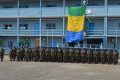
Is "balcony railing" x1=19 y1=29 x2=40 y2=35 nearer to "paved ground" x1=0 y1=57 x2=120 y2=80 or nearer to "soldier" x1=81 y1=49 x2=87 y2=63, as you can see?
"soldier" x1=81 y1=49 x2=87 y2=63

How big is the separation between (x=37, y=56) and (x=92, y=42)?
40.2ft

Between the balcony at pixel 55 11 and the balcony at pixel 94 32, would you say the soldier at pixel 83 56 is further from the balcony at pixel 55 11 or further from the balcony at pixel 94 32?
the balcony at pixel 55 11

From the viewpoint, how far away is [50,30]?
42.8 metres

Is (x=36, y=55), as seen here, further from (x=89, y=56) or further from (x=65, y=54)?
(x=89, y=56)

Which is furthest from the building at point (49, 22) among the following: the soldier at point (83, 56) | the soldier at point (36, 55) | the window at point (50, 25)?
the soldier at point (36, 55)

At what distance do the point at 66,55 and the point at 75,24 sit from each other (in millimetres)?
11150

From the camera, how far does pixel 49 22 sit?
143ft

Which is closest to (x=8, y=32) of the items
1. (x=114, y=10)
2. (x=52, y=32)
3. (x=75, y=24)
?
(x=52, y=32)

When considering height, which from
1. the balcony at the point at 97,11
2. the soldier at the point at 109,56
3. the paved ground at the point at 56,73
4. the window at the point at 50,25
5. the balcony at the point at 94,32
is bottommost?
the paved ground at the point at 56,73

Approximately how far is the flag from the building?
1.10 meters

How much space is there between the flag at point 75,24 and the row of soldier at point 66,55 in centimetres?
975

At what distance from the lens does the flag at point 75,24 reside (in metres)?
39.8

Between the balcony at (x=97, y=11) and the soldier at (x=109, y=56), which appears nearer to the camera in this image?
the soldier at (x=109, y=56)

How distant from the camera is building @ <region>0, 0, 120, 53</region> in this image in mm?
40438
